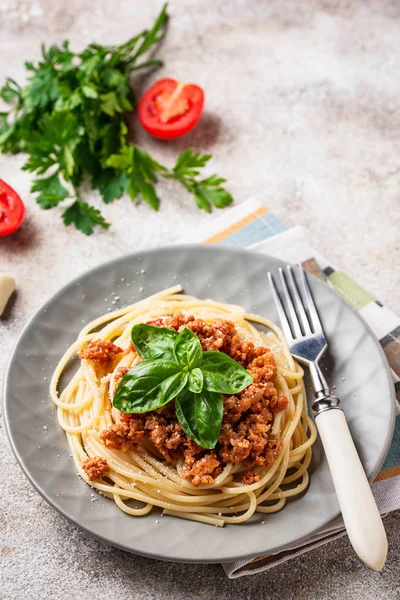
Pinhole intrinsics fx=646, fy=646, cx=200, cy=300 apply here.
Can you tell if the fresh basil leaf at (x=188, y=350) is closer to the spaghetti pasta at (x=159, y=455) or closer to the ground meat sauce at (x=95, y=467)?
the spaghetti pasta at (x=159, y=455)

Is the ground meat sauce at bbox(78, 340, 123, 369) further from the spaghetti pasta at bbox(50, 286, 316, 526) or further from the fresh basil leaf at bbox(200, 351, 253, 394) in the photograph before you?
the fresh basil leaf at bbox(200, 351, 253, 394)

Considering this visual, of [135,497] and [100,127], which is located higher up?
[100,127]

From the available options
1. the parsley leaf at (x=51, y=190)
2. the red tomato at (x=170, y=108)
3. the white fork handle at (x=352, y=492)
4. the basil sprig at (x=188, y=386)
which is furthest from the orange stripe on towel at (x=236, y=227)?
the white fork handle at (x=352, y=492)

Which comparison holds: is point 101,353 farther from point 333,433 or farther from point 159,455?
point 333,433

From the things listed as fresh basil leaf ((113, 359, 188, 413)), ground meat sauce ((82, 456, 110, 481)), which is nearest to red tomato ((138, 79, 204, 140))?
fresh basil leaf ((113, 359, 188, 413))

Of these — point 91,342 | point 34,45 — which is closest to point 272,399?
point 91,342

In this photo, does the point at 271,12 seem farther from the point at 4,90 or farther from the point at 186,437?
the point at 186,437
